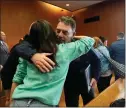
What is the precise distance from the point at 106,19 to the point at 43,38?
8.60 meters

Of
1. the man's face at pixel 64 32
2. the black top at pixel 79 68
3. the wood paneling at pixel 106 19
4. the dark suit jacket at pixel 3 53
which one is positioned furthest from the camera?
the wood paneling at pixel 106 19

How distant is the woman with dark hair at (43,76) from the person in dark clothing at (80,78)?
0.81 metres

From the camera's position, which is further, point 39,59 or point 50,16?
point 50,16

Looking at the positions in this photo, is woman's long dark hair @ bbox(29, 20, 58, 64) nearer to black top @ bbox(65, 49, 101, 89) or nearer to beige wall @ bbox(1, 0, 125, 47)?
black top @ bbox(65, 49, 101, 89)

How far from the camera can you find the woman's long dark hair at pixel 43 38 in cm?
131

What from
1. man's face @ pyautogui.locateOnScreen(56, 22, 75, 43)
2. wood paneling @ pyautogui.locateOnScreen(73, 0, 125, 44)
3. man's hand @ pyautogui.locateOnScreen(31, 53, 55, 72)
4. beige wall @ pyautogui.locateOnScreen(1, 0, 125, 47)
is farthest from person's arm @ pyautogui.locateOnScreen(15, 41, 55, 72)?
wood paneling @ pyautogui.locateOnScreen(73, 0, 125, 44)

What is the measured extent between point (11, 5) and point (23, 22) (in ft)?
2.42

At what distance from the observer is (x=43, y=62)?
1277 millimetres

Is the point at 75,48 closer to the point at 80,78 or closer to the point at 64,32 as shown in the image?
the point at 64,32

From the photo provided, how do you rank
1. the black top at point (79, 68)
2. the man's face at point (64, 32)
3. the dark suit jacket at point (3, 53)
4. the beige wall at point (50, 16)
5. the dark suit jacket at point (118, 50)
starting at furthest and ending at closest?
1. the beige wall at point (50, 16)
2. the dark suit jacket at point (118, 50)
3. the dark suit jacket at point (3, 53)
4. the black top at point (79, 68)
5. the man's face at point (64, 32)

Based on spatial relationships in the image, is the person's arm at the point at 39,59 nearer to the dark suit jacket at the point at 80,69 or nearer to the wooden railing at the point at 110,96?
the wooden railing at the point at 110,96

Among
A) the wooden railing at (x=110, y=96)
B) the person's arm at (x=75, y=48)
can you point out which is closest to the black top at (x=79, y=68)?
the wooden railing at (x=110, y=96)

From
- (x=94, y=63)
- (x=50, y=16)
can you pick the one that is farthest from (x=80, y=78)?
(x=50, y=16)

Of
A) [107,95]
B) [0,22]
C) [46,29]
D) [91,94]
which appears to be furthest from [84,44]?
[0,22]
